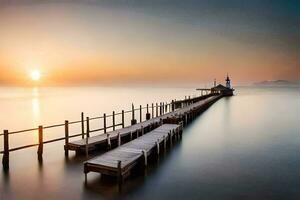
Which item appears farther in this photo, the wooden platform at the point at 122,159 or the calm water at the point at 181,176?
the wooden platform at the point at 122,159

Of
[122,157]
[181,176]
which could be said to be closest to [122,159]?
[122,157]

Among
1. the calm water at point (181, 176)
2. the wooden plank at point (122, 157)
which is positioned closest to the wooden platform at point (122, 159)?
the wooden plank at point (122, 157)

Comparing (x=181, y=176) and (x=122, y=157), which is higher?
(x=122, y=157)

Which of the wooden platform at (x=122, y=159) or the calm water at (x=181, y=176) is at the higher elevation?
the wooden platform at (x=122, y=159)

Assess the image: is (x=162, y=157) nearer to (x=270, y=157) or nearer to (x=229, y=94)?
(x=270, y=157)

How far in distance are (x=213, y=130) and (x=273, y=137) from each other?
5414 millimetres

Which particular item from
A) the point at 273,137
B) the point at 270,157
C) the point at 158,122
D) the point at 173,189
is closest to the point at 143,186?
the point at 173,189

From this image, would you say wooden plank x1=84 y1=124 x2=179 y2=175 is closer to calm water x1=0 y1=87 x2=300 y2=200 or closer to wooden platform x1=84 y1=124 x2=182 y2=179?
wooden platform x1=84 y1=124 x2=182 y2=179

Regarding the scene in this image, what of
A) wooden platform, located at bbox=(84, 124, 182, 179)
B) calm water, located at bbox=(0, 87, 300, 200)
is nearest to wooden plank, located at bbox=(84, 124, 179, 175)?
wooden platform, located at bbox=(84, 124, 182, 179)

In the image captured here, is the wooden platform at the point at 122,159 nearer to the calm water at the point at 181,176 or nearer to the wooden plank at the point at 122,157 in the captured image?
the wooden plank at the point at 122,157

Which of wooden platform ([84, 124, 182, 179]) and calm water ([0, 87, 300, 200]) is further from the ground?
wooden platform ([84, 124, 182, 179])

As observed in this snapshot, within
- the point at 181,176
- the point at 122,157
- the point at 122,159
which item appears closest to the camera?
the point at 122,159

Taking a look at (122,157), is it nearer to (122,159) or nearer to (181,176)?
(122,159)

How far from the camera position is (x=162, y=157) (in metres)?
14.6
